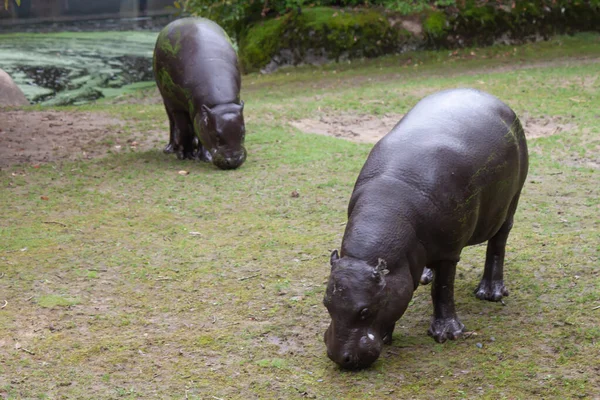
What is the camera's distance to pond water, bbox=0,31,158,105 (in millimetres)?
15727

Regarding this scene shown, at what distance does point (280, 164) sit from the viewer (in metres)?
8.97

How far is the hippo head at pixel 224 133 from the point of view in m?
8.60

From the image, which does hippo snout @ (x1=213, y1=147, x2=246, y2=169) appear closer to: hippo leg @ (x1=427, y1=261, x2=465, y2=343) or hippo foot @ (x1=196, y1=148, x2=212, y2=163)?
hippo foot @ (x1=196, y1=148, x2=212, y2=163)

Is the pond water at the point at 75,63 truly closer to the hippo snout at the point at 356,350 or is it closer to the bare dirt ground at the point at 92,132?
the bare dirt ground at the point at 92,132

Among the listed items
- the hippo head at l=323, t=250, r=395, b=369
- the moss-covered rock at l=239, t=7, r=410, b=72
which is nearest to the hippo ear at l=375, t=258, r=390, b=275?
the hippo head at l=323, t=250, r=395, b=369

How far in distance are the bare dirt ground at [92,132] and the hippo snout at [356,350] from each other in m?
5.98

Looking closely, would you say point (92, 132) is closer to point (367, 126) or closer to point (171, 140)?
point (171, 140)

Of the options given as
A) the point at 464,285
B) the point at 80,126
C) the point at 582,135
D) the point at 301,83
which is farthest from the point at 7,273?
the point at 301,83

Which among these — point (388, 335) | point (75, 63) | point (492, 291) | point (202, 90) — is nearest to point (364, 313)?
point (388, 335)

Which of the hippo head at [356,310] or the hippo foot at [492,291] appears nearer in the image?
the hippo head at [356,310]

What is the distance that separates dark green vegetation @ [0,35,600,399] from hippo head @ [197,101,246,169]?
0.59 feet

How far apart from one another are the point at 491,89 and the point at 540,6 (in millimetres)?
5279

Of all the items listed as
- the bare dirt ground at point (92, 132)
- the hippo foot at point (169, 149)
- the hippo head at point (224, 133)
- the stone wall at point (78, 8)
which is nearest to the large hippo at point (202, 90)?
the hippo head at point (224, 133)

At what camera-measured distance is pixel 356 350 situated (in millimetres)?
4109
